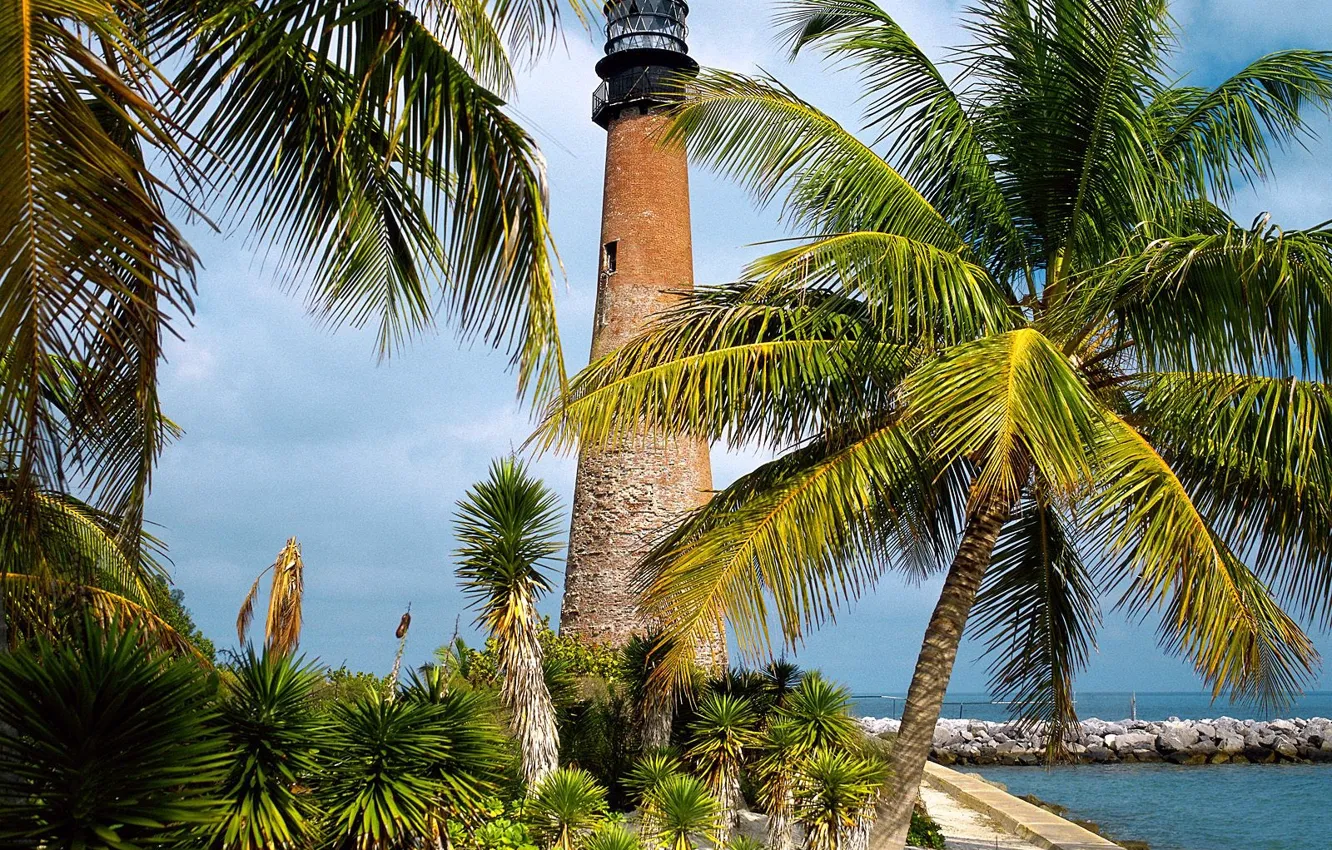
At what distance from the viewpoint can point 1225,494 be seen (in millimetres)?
9086

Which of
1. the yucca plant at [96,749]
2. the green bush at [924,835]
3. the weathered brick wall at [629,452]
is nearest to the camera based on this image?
the yucca plant at [96,749]

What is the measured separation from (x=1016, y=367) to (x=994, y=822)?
35.8ft

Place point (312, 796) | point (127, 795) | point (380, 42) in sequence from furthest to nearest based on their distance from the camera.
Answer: point (312, 796) → point (380, 42) → point (127, 795)

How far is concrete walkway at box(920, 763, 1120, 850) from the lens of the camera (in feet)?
44.7

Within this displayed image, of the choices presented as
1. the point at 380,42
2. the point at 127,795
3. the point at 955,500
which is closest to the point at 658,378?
the point at 955,500

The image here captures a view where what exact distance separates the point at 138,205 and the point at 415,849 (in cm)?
486

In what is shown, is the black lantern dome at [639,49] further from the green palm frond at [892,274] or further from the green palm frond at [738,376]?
the green palm frond at [892,274]

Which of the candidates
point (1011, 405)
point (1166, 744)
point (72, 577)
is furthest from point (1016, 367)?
point (1166, 744)

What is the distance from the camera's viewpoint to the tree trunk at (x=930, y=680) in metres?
8.94

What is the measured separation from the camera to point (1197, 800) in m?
27.3

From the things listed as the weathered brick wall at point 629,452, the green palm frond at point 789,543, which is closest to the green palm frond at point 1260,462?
the green palm frond at point 789,543

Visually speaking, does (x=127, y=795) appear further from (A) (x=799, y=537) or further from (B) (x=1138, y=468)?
(B) (x=1138, y=468)

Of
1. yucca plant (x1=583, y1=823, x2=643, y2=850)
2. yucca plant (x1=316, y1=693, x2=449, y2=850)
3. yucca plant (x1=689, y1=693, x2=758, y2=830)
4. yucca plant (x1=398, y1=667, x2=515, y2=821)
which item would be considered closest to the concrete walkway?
yucca plant (x1=689, y1=693, x2=758, y2=830)

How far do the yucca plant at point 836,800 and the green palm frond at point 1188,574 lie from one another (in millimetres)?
2723
